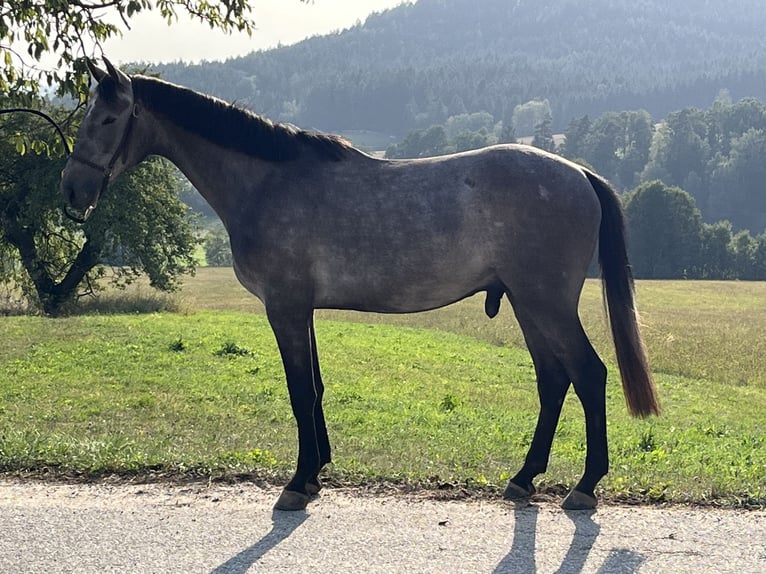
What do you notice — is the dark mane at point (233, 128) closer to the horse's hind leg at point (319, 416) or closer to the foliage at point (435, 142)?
the horse's hind leg at point (319, 416)

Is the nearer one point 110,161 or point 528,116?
point 110,161

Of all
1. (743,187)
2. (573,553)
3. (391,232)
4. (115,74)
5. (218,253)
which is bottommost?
(218,253)

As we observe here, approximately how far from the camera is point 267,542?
4.37 meters

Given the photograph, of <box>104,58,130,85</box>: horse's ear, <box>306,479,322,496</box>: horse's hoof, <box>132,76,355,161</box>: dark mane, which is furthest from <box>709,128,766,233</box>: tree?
<box>104,58,130,85</box>: horse's ear

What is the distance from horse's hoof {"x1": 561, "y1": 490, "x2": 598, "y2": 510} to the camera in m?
4.86

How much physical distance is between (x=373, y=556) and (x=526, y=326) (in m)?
2.10

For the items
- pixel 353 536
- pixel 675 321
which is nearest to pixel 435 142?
pixel 675 321

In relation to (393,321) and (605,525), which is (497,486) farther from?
(393,321)

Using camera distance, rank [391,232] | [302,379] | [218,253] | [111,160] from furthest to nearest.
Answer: [218,253]
[111,160]
[302,379]
[391,232]

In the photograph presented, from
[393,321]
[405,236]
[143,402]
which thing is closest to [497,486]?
[405,236]

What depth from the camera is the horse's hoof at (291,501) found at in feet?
16.1

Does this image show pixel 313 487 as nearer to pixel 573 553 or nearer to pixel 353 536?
pixel 353 536

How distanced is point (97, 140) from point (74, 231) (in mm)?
22345

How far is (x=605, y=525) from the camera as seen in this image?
457 centimetres
